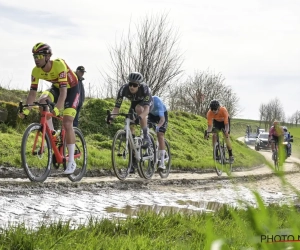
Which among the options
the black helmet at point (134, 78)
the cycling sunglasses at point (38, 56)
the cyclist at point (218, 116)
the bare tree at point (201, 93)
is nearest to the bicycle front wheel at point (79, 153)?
the black helmet at point (134, 78)

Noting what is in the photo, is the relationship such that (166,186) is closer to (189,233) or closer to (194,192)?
(194,192)

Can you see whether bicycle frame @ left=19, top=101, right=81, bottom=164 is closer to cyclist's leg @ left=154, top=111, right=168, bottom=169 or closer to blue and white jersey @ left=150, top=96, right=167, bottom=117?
blue and white jersey @ left=150, top=96, right=167, bottom=117

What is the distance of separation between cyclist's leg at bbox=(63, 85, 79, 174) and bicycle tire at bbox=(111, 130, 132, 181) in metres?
1.53

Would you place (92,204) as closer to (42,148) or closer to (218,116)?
(42,148)

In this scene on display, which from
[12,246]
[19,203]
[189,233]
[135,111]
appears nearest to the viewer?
[12,246]

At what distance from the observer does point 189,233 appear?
4.41 metres

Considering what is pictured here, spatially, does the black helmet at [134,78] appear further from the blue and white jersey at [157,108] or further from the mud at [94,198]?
the mud at [94,198]

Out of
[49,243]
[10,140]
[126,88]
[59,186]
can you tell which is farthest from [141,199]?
[10,140]

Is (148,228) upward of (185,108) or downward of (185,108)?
downward

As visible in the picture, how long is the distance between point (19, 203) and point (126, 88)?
167 inches

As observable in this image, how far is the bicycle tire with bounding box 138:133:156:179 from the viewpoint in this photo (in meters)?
11.0

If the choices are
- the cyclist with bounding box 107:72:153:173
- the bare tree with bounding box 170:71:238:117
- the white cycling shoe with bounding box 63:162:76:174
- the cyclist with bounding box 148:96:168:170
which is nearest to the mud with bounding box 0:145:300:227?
the white cycling shoe with bounding box 63:162:76:174

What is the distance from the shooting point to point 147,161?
11695 millimetres

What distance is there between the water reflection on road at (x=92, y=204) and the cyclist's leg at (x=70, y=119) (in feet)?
2.30
